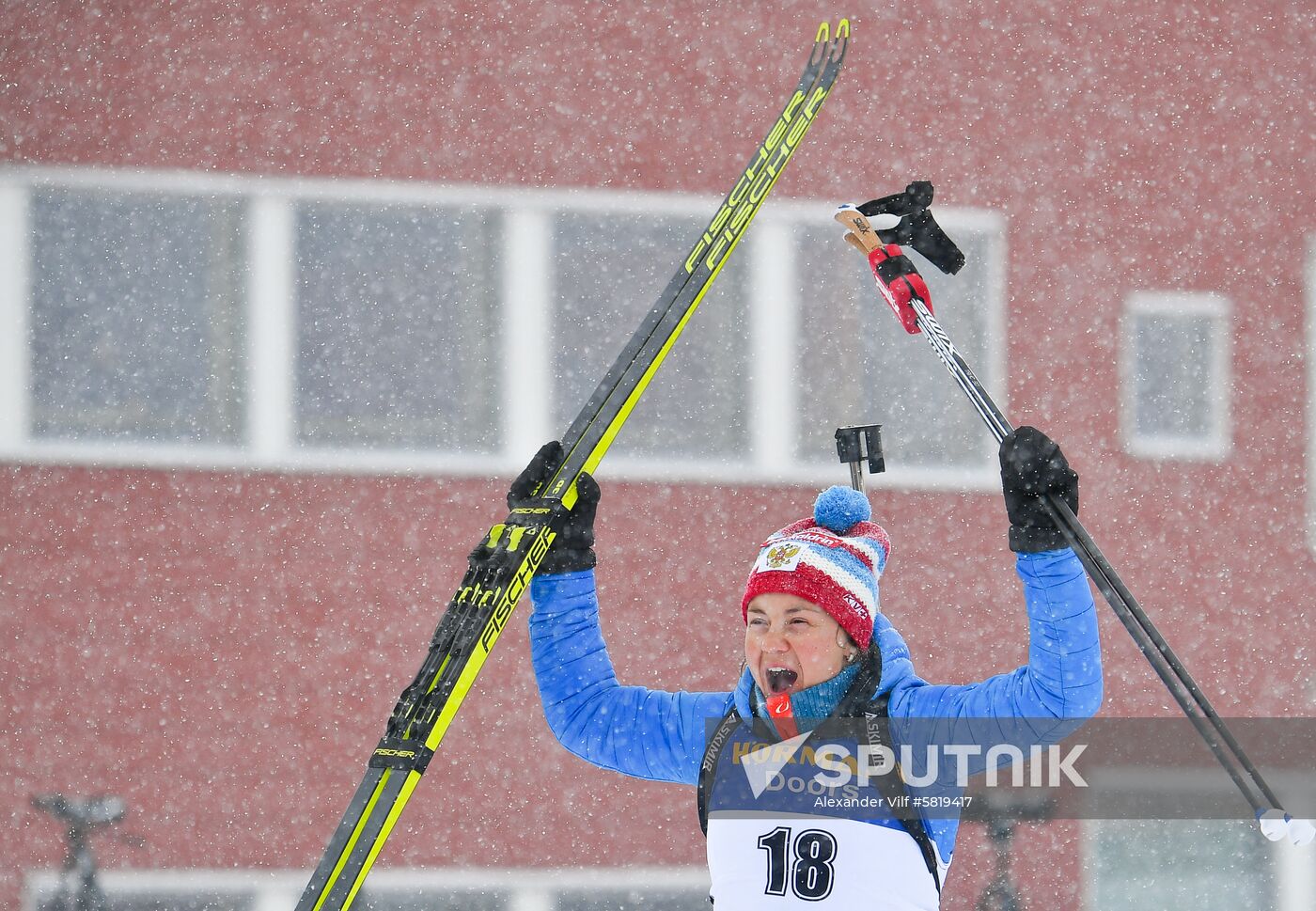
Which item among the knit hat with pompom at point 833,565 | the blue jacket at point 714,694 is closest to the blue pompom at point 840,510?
the knit hat with pompom at point 833,565

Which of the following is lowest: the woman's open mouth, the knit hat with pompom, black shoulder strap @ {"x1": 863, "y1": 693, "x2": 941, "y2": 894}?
black shoulder strap @ {"x1": 863, "y1": 693, "x2": 941, "y2": 894}

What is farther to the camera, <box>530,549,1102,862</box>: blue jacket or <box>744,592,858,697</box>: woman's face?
<box>744,592,858,697</box>: woman's face

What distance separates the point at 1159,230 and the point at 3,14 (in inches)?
258

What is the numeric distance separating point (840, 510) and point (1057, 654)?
→ 67 centimetres

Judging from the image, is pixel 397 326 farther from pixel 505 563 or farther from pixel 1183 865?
pixel 1183 865

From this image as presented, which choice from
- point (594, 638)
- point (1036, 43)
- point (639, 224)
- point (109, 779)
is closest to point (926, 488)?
point (639, 224)

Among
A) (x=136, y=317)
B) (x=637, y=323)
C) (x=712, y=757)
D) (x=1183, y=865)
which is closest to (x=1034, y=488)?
(x=712, y=757)

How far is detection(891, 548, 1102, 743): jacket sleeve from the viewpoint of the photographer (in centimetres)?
288

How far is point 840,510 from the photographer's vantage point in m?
3.41

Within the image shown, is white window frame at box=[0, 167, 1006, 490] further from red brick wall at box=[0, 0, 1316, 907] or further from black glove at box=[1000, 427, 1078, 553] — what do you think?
black glove at box=[1000, 427, 1078, 553]

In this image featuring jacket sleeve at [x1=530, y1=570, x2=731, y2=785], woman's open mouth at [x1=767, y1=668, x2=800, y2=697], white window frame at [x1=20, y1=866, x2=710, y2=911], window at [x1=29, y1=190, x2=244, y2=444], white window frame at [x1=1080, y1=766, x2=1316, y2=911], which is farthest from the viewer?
white window frame at [x1=1080, y1=766, x2=1316, y2=911]

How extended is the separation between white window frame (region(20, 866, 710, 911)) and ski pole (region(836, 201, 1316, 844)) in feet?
16.9

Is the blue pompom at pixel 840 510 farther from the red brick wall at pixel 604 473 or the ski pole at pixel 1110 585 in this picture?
the red brick wall at pixel 604 473

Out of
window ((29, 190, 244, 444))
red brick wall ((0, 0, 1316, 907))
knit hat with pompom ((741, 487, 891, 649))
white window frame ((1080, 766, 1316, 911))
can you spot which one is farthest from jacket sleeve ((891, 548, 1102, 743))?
white window frame ((1080, 766, 1316, 911))
